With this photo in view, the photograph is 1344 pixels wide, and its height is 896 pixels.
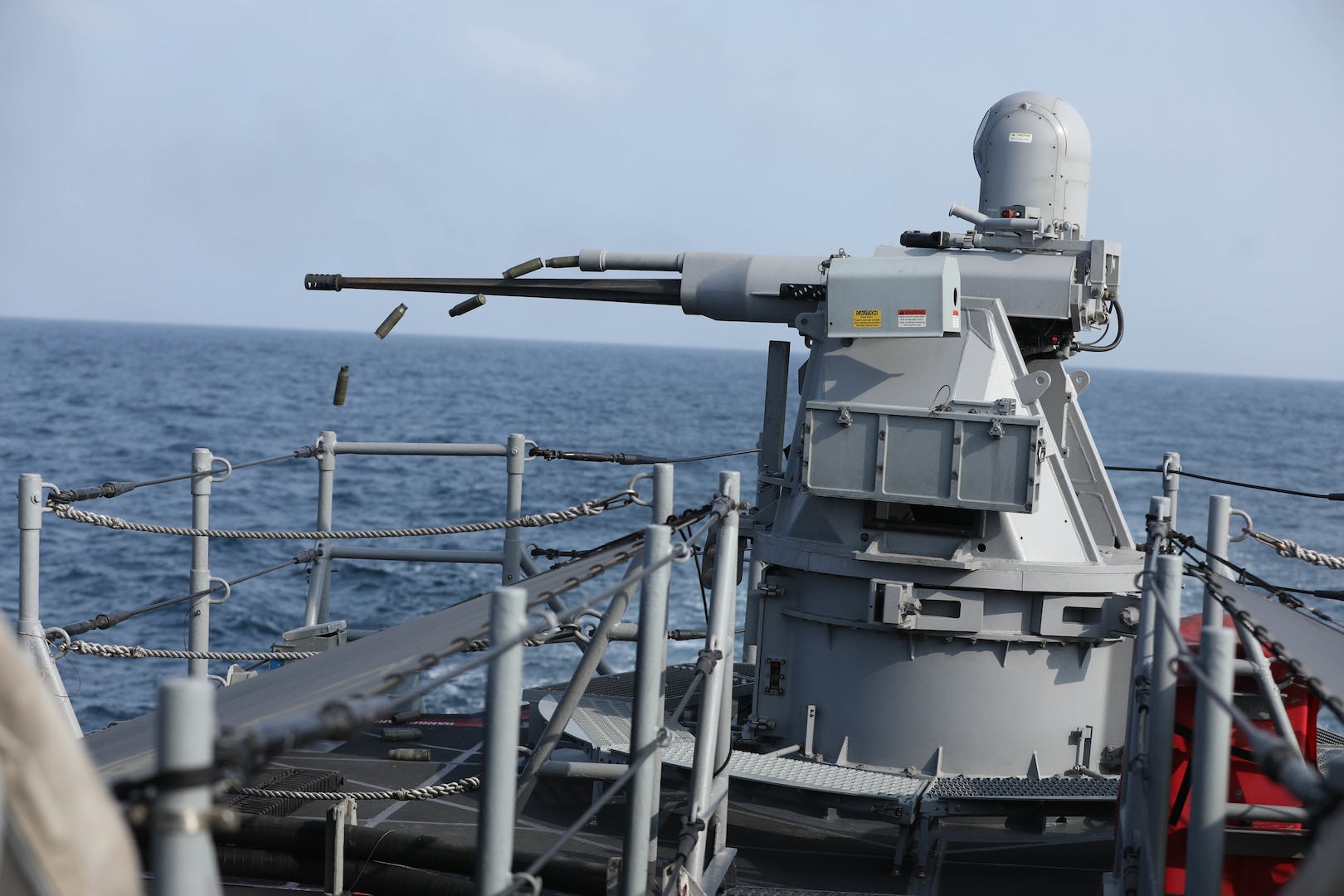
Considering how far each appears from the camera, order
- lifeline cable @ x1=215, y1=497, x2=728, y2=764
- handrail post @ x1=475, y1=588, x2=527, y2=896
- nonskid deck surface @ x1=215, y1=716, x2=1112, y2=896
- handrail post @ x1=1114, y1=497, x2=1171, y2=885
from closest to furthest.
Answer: lifeline cable @ x1=215, y1=497, x2=728, y2=764
handrail post @ x1=475, y1=588, x2=527, y2=896
handrail post @ x1=1114, y1=497, x2=1171, y2=885
nonskid deck surface @ x1=215, y1=716, x2=1112, y2=896

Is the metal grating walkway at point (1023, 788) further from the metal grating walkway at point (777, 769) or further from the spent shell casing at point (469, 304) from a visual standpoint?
the spent shell casing at point (469, 304)

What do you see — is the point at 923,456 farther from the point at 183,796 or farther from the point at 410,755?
the point at 183,796

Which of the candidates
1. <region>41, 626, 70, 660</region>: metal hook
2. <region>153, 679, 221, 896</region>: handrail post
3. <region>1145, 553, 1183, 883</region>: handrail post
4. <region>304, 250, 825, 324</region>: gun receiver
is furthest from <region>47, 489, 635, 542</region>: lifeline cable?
<region>153, 679, 221, 896</region>: handrail post

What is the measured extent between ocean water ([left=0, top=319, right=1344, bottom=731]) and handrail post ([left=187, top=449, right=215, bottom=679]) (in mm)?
2904

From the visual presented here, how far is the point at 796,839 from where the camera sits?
5.16 meters

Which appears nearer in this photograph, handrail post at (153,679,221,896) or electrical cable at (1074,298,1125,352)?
handrail post at (153,679,221,896)

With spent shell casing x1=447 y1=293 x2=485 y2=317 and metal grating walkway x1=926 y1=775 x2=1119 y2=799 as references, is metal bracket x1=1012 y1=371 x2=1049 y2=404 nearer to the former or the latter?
metal grating walkway x1=926 y1=775 x2=1119 y2=799

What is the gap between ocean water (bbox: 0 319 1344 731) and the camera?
17125mm

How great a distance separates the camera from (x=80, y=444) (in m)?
33.5

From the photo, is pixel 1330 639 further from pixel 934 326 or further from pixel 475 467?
pixel 475 467

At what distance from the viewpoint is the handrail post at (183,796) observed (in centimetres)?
144

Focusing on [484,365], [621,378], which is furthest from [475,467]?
[484,365]

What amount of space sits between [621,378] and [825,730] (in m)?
78.3

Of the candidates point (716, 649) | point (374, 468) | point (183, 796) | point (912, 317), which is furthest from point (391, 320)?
point (374, 468)
